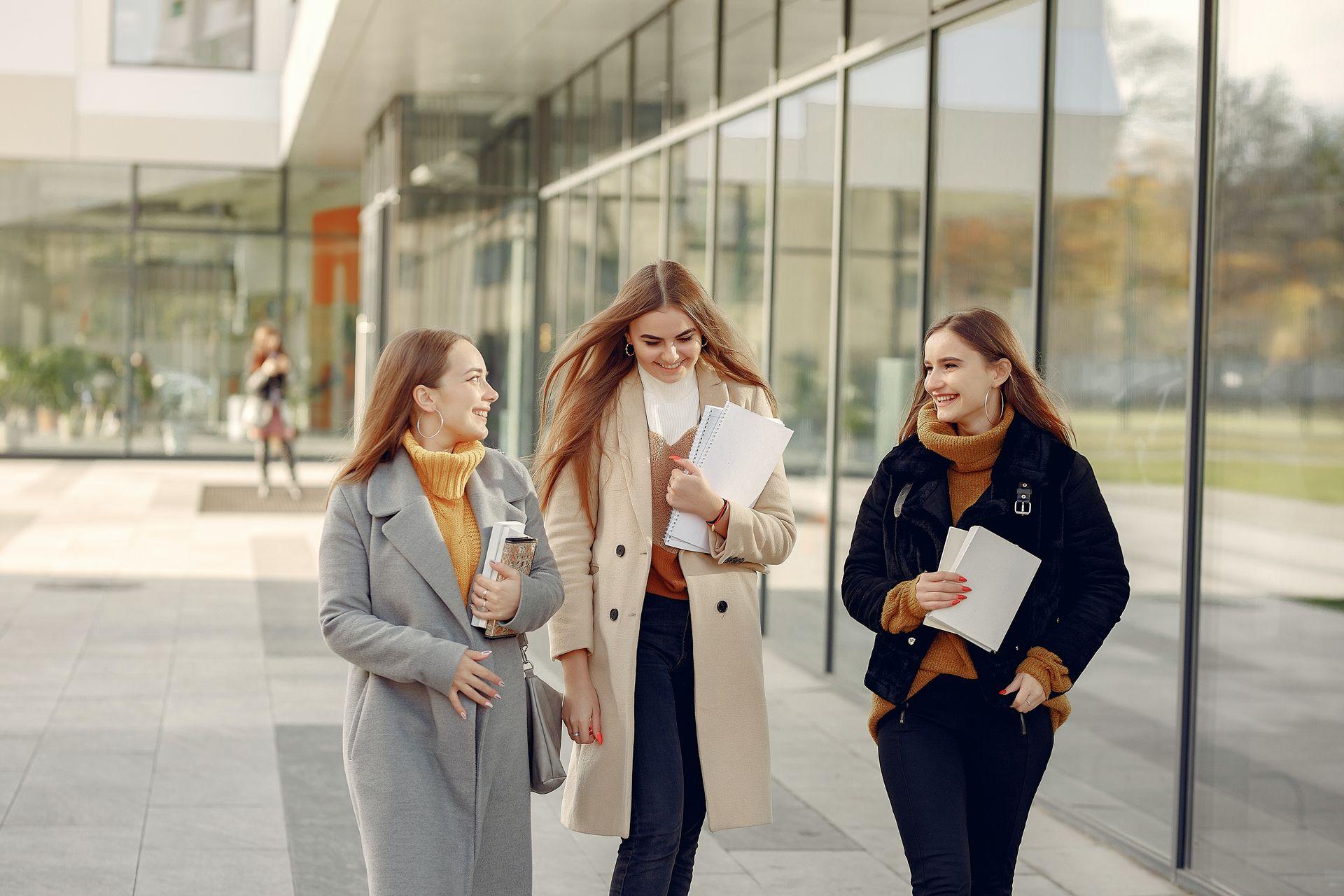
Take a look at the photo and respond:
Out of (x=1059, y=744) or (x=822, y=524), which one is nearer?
(x=1059, y=744)

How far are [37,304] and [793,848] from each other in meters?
20.6

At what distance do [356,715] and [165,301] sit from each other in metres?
21.7

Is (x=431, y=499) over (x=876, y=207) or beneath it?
beneath

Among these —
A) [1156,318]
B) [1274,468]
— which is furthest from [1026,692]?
[1156,318]

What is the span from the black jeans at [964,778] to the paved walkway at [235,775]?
1784mm

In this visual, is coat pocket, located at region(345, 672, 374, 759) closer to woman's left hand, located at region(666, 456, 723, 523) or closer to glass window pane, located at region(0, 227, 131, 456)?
woman's left hand, located at region(666, 456, 723, 523)

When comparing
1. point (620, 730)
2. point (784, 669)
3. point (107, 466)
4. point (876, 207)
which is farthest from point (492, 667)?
point (107, 466)

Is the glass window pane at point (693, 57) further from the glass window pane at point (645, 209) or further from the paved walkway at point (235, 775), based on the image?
the paved walkway at point (235, 775)

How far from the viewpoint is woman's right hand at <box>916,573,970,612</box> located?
10.5 ft

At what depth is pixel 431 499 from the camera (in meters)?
3.32

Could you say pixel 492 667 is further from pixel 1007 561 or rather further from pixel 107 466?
pixel 107 466

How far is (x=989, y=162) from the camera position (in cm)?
674

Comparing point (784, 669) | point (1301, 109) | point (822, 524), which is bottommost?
point (784, 669)

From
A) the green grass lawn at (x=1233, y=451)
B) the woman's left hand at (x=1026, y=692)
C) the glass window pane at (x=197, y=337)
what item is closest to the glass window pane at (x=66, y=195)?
the glass window pane at (x=197, y=337)
